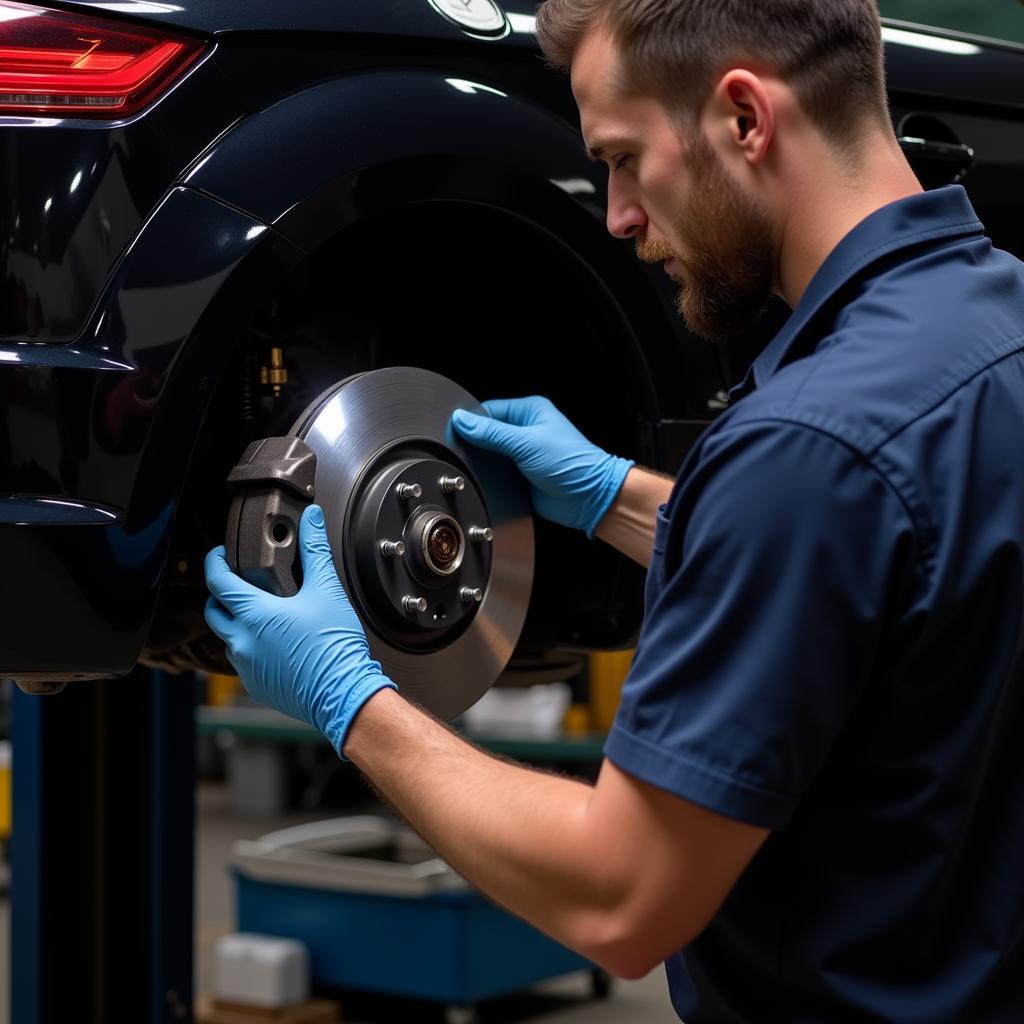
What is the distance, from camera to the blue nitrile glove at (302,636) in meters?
1.09

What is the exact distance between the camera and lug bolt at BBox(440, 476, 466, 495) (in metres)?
1.29

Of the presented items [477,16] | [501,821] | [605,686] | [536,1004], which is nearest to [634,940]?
[501,821]

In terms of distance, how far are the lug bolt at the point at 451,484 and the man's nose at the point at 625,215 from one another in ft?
0.95

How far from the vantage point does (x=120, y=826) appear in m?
2.12

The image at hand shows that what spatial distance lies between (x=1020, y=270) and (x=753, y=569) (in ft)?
1.06

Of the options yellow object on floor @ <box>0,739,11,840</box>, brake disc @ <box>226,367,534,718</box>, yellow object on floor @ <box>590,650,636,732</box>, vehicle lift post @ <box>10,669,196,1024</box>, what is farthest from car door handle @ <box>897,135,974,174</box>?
yellow object on floor @ <box>0,739,11,840</box>

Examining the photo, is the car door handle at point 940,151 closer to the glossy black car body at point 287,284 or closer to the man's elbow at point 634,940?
the glossy black car body at point 287,284

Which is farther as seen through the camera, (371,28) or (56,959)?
(56,959)

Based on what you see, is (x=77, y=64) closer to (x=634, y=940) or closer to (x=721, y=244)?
(x=721, y=244)

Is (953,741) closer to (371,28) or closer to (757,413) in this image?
(757,413)

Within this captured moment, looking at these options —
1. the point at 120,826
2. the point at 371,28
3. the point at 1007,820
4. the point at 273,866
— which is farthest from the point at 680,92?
the point at 273,866

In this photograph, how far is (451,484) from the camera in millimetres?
1292

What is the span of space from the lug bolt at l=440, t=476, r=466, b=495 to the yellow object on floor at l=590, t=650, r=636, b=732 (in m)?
3.22

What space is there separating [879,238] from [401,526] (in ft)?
1.65
